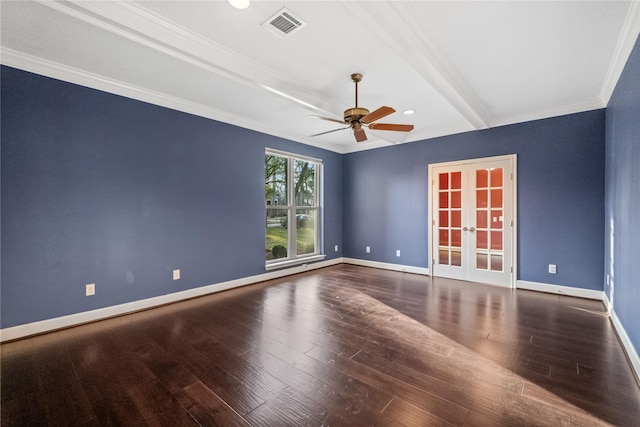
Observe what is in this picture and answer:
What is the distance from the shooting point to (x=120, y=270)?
329cm

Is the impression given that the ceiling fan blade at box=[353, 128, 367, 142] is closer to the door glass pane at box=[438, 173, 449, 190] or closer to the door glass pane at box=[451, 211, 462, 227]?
the door glass pane at box=[438, 173, 449, 190]

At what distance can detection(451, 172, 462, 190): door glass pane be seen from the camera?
4.94 m

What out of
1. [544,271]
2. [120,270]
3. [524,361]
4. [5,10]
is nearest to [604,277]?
[544,271]

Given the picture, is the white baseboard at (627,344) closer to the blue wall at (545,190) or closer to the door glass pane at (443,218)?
the blue wall at (545,190)

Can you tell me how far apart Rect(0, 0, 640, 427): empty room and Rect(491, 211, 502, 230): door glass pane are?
0.07 m

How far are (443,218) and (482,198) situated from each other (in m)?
0.71

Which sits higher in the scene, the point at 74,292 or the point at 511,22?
the point at 511,22

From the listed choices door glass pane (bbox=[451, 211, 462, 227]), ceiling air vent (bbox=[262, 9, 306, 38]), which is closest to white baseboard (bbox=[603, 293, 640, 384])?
door glass pane (bbox=[451, 211, 462, 227])

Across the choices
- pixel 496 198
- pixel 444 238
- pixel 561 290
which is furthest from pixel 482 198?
pixel 561 290

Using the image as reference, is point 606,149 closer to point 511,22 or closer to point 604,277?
point 604,277

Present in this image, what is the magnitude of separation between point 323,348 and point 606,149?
4362 millimetres

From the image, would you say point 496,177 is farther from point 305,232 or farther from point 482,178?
point 305,232


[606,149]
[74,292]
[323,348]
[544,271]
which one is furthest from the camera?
[544,271]

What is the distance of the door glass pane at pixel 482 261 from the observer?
15.3 ft
